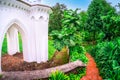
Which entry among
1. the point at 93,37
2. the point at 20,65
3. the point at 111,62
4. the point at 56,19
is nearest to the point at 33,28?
the point at 20,65

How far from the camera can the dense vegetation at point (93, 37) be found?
12.6m

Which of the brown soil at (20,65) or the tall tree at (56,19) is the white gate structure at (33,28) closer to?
the brown soil at (20,65)

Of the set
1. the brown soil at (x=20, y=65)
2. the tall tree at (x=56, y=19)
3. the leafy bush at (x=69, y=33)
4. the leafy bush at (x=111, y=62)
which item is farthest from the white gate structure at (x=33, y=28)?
the tall tree at (x=56, y=19)

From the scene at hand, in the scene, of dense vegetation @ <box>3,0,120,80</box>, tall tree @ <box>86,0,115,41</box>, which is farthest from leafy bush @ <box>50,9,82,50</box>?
tall tree @ <box>86,0,115,41</box>

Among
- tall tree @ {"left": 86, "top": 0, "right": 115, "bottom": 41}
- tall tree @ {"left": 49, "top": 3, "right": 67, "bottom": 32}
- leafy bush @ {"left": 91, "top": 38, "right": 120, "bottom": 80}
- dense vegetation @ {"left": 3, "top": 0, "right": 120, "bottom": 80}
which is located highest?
tall tree @ {"left": 49, "top": 3, "right": 67, "bottom": 32}

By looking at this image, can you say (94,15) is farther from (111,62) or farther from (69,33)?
(111,62)

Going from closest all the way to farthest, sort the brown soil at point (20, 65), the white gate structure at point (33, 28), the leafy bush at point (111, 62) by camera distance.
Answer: the leafy bush at point (111, 62) → the brown soil at point (20, 65) → the white gate structure at point (33, 28)

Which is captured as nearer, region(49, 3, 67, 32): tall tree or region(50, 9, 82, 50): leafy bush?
region(50, 9, 82, 50): leafy bush

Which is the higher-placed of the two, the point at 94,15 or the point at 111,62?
the point at 94,15

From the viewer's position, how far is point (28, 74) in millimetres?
11617

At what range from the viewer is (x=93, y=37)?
2909cm

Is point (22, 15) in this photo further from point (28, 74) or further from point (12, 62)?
point (28, 74)

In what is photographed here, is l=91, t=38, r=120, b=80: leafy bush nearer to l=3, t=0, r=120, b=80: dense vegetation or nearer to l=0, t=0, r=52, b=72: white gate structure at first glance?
l=3, t=0, r=120, b=80: dense vegetation

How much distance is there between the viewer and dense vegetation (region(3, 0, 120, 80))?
41.3 ft
